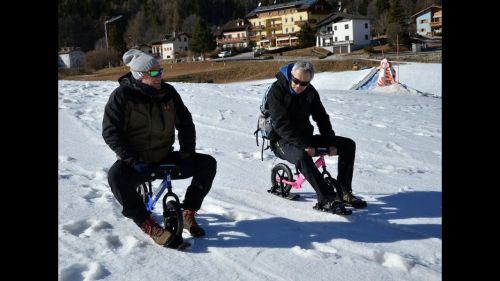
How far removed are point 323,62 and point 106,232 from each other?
4226cm

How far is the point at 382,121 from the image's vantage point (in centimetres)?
1034

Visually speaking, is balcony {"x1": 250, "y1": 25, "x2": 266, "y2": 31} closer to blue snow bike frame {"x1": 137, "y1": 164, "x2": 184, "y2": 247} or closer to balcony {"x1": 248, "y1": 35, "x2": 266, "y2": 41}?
balcony {"x1": 248, "y1": 35, "x2": 266, "y2": 41}

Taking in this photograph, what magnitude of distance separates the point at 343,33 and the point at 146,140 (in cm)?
6628

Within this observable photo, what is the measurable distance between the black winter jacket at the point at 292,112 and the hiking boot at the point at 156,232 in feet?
4.97

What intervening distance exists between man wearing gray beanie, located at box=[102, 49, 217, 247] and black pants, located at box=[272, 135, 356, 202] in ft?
2.74

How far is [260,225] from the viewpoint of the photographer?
4.32 metres

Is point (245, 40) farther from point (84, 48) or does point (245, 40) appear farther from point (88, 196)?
point (88, 196)

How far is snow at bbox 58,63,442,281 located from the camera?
3451mm

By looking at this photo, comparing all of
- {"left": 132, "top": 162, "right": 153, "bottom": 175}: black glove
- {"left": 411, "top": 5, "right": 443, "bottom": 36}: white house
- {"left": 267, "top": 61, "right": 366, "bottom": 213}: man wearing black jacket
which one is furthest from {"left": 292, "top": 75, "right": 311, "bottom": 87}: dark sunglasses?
{"left": 411, "top": 5, "right": 443, "bottom": 36}: white house

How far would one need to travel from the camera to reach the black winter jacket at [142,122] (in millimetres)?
3785

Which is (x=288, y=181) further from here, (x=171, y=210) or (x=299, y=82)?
(x=171, y=210)

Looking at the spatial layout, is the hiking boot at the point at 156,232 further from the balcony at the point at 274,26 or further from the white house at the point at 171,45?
the white house at the point at 171,45

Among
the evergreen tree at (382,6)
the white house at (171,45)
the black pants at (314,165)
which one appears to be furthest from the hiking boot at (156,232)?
the evergreen tree at (382,6)

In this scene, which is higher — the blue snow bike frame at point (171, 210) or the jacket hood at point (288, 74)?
the jacket hood at point (288, 74)
